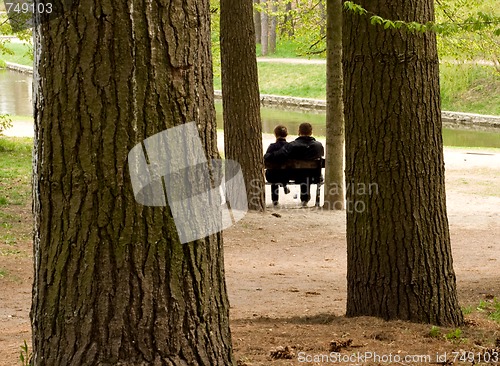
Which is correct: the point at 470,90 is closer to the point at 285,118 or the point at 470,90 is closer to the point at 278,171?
the point at 285,118

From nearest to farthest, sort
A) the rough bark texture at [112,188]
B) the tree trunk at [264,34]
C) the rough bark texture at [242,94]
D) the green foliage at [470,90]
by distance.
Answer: the rough bark texture at [112,188] < the rough bark texture at [242,94] < the green foliage at [470,90] < the tree trunk at [264,34]

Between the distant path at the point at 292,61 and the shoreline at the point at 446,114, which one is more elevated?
the distant path at the point at 292,61

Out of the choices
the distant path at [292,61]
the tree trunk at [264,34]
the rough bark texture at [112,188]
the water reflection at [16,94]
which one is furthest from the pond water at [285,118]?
the rough bark texture at [112,188]

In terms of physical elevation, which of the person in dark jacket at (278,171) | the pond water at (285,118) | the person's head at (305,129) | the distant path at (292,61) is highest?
the person's head at (305,129)

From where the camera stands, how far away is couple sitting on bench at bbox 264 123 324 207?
1218cm

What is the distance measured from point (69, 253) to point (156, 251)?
35 centimetres

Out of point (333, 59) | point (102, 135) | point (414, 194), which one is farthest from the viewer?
point (333, 59)

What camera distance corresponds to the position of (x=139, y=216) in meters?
3.07

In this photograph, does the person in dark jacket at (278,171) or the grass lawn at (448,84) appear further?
the grass lawn at (448,84)


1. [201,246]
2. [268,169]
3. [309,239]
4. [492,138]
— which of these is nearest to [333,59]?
[268,169]

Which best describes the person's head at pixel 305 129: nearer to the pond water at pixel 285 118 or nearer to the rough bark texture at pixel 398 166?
the rough bark texture at pixel 398 166

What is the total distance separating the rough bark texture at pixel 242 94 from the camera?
11.2m

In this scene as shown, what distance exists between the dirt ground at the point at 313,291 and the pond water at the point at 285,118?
11.1 m

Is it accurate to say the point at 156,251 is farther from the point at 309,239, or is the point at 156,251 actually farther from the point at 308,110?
the point at 308,110
